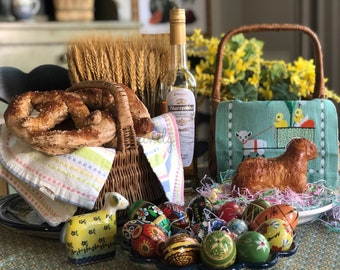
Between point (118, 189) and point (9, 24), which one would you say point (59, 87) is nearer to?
point (118, 189)

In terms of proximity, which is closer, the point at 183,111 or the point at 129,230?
the point at 129,230

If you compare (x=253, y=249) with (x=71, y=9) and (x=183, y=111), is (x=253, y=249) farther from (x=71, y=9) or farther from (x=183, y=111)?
(x=71, y=9)

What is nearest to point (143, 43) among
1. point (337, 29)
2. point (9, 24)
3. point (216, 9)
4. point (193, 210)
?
point (193, 210)

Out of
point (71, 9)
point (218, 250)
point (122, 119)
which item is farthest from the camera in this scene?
point (71, 9)

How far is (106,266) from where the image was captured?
0.74 meters

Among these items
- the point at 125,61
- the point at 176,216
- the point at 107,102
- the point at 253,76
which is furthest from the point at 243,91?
the point at 176,216

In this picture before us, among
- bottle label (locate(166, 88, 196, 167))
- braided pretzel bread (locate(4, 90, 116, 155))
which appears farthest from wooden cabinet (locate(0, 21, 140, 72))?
braided pretzel bread (locate(4, 90, 116, 155))

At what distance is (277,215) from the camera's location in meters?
0.73

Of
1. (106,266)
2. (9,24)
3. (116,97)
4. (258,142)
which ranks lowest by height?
(106,266)

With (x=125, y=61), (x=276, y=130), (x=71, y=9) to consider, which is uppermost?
(x=71, y=9)

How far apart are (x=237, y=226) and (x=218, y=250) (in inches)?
3.9

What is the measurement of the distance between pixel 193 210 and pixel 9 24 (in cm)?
172

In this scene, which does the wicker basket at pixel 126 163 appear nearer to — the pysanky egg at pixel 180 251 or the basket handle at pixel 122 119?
the basket handle at pixel 122 119

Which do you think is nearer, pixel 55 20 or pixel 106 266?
pixel 106 266
